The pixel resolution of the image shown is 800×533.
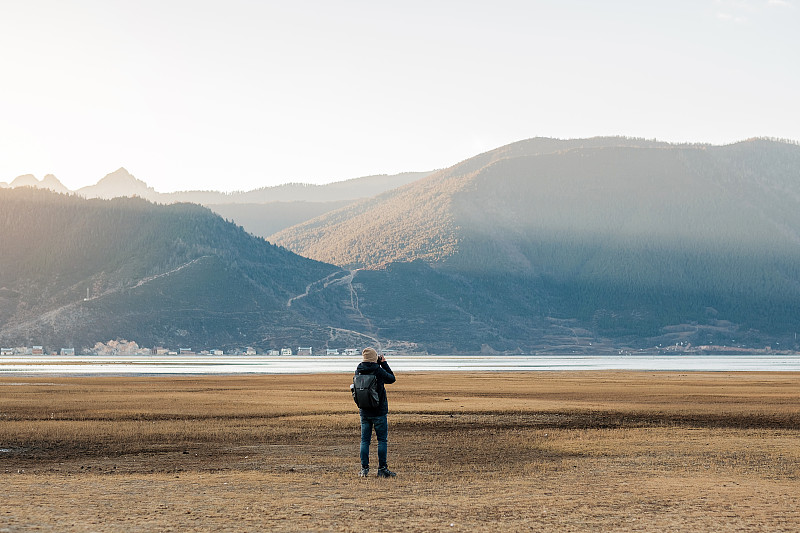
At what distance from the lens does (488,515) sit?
18031mm

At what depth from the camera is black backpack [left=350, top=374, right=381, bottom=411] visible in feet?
74.5

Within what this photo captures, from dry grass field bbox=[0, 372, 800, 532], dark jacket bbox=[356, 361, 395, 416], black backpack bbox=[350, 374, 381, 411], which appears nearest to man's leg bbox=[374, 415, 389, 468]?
dark jacket bbox=[356, 361, 395, 416]

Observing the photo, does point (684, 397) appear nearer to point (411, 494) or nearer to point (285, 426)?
point (285, 426)

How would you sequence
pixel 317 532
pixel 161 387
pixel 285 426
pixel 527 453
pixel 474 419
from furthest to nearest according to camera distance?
pixel 161 387 → pixel 474 419 → pixel 285 426 → pixel 527 453 → pixel 317 532

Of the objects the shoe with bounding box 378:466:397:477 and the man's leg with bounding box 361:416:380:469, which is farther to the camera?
the man's leg with bounding box 361:416:380:469

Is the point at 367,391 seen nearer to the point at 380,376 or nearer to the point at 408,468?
the point at 380,376

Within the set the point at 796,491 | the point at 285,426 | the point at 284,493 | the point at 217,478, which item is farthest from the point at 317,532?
the point at 285,426

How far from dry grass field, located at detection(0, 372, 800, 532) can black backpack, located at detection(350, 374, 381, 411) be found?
61.6 inches

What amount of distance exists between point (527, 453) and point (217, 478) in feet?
28.4

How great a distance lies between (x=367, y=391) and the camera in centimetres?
2278

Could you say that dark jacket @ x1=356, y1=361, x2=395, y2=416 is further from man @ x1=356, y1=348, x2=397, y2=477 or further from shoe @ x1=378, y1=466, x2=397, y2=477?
shoe @ x1=378, y1=466, x2=397, y2=477

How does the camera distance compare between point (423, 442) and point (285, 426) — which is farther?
point (285, 426)

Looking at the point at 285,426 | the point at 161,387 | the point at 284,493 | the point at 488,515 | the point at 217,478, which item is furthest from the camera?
the point at 161,387

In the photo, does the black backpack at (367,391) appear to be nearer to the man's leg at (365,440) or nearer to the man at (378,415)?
the man at (378,415)
